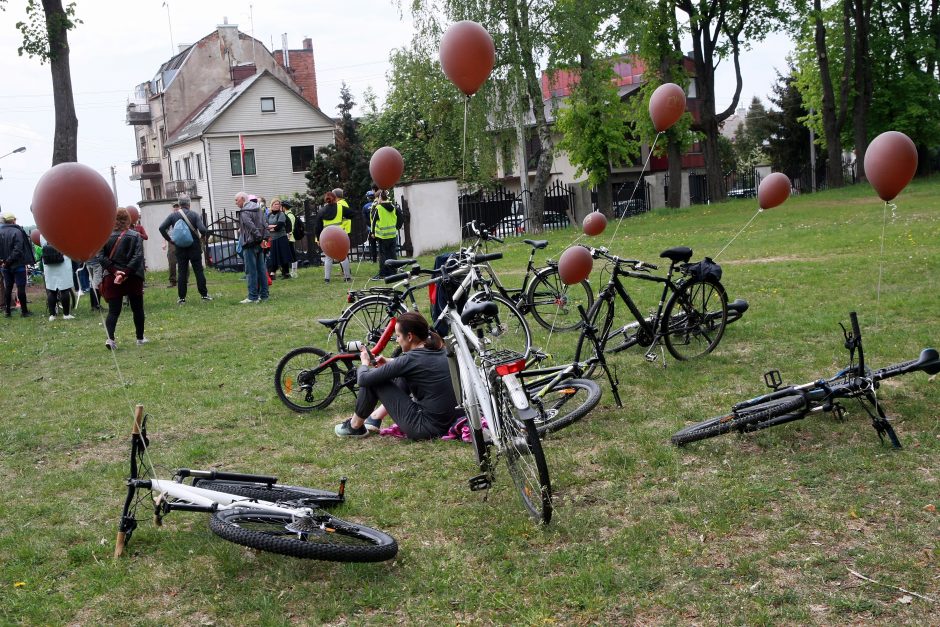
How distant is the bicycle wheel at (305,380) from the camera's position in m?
8.04

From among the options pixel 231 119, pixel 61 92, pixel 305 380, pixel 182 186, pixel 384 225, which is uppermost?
pixel 231 119

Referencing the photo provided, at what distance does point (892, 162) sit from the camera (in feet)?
21.5

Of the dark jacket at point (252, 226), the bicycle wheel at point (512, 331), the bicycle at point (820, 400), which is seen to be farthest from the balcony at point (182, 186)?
the bicycle at point (820, 400)

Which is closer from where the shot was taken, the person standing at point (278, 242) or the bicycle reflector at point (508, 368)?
the bicycle reflector at point (508, 368)

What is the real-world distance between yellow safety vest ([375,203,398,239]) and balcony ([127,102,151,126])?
62.0 m

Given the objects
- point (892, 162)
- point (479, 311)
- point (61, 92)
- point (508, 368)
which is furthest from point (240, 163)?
point (508, 368)

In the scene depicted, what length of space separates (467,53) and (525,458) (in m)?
3.70

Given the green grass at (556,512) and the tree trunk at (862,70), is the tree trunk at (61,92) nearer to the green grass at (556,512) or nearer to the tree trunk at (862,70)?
the green grass at (556,512)

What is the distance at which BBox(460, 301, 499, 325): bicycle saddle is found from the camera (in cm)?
527

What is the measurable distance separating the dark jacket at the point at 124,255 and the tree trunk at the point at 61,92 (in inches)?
472

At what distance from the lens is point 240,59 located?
6744cm

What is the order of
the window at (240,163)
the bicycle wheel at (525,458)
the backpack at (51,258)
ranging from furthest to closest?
the window at (240,163) < the backpack at (51,258) < the bicycle wheel at (525,458)

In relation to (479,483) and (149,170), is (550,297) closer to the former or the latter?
(479,483)

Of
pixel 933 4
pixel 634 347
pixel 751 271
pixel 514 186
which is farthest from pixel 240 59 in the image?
pixel 634 347
